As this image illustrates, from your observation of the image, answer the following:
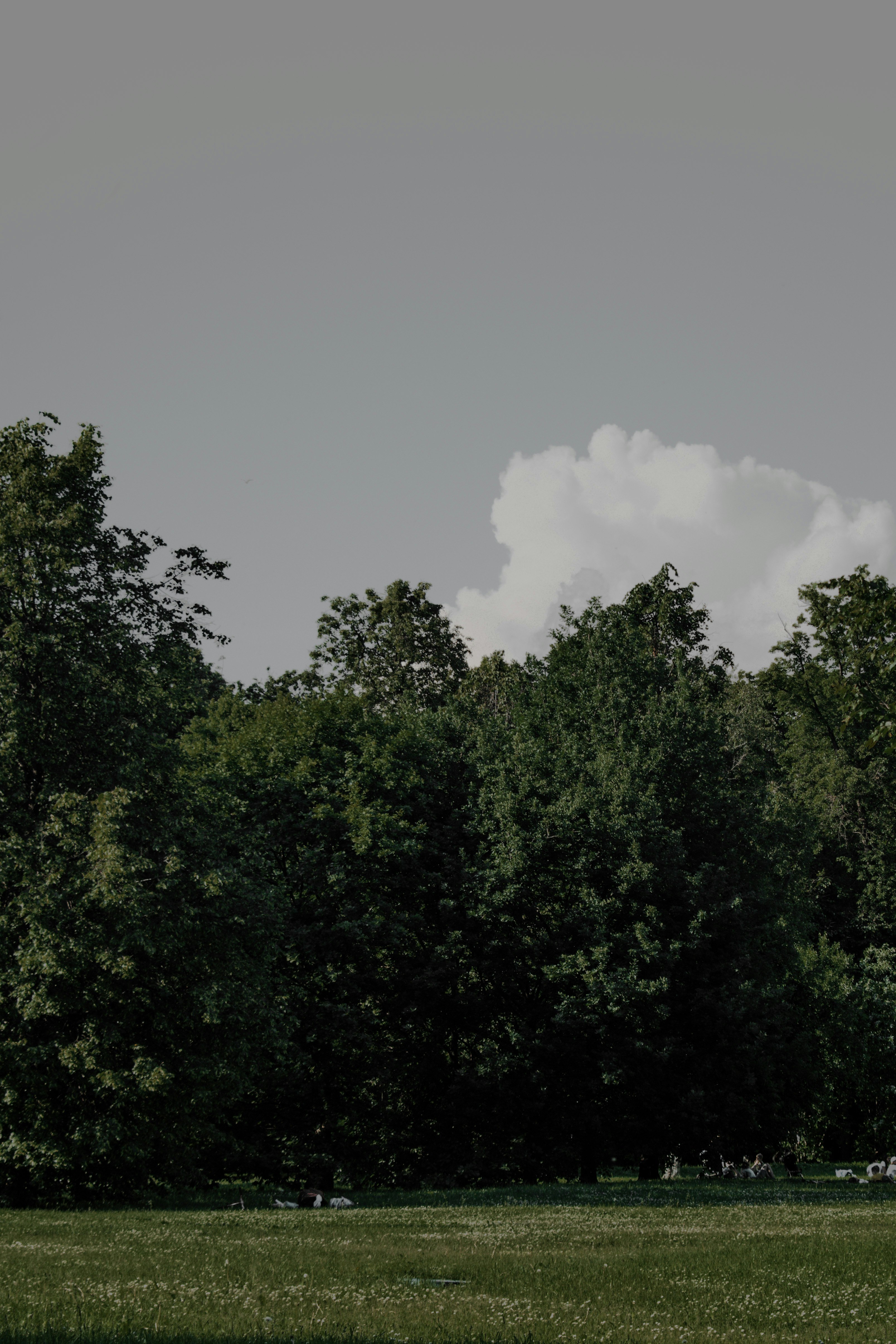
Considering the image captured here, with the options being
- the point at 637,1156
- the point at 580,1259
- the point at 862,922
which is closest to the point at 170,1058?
the point at 580,1259

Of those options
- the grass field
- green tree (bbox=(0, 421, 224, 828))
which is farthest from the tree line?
the grass field

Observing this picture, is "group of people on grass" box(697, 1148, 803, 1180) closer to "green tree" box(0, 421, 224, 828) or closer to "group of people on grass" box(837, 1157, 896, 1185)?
"group of people on grass" box(837, 1157, 896, 1185)

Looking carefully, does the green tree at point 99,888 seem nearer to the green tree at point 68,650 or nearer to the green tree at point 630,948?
the green tree at point 68,650

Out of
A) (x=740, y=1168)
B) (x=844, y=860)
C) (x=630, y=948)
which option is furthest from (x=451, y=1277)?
(x=844, y=860)

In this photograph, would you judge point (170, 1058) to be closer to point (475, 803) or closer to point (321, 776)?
point (321, 776)

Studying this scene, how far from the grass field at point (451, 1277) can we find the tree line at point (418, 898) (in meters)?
4.87

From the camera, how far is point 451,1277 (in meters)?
13.3

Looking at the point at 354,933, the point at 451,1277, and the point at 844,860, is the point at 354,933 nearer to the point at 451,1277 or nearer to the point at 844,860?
the point at 451,1277

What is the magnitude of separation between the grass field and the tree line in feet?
16.0

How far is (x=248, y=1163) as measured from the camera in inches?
1384

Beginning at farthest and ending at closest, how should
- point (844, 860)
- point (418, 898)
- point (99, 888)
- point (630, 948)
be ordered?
point (844, 860) < point (418, 898) < point (630, 948) < point (99, 888)

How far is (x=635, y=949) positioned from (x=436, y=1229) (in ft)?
58.7

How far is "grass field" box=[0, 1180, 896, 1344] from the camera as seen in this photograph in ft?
32.7

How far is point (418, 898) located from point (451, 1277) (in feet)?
84.0
